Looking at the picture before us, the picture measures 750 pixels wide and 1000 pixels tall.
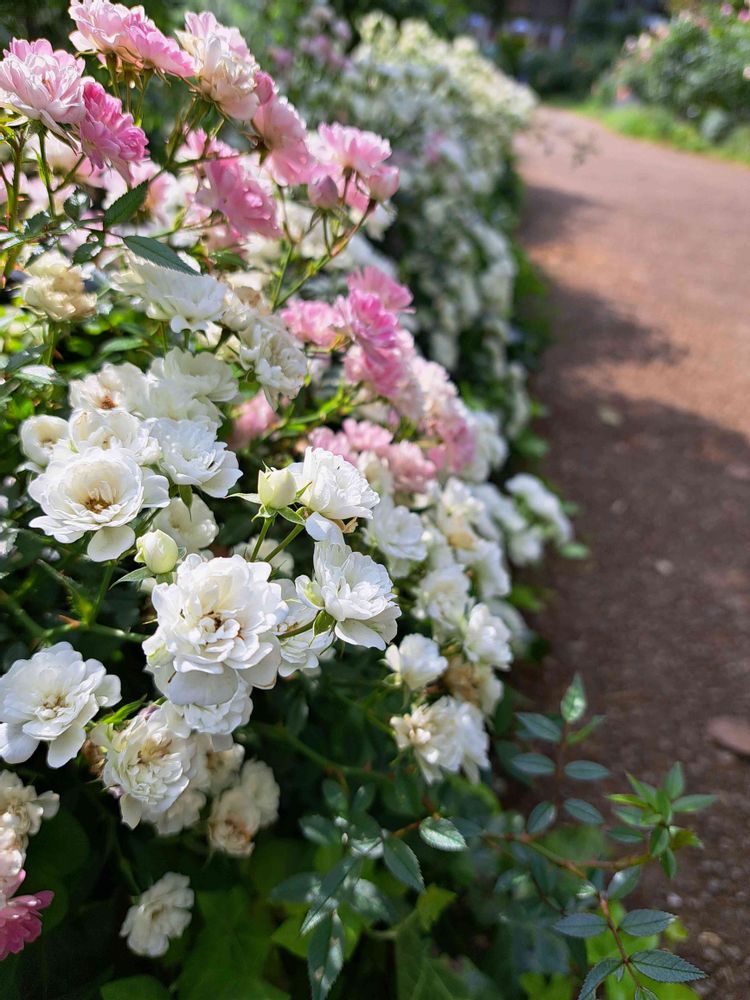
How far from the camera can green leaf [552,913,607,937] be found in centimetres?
90

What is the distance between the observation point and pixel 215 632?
64 centimetres

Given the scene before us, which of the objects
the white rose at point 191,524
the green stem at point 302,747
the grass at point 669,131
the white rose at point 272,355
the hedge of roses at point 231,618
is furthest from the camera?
the grass at point 669,131

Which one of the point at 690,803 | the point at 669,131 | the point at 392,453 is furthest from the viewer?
the point at 669,131

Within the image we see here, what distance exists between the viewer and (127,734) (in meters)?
0.74

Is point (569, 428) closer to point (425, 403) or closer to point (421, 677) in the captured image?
point (425, 403)

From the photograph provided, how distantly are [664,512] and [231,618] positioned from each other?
109 inches

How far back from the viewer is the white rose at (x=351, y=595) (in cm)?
70

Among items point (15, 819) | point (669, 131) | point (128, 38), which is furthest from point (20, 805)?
point (669, 131)

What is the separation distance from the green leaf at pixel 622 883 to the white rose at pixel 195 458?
2.39ft

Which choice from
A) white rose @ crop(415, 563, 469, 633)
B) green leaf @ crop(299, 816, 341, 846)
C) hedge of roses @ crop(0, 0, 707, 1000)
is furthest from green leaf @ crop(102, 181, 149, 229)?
green leaf @ crop(299, 816, 341, 846)

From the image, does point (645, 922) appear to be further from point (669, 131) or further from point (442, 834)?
point (669, 131)

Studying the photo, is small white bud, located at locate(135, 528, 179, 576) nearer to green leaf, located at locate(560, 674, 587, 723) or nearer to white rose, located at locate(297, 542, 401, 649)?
white rose, located at locate(297, 542, 401, 649)

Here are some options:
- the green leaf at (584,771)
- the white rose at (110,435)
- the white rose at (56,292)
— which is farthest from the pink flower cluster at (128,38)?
the green leaf at (584,771)

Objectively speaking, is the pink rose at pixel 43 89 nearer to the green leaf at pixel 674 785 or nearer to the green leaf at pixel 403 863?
the green leaf at pixel 403 863
